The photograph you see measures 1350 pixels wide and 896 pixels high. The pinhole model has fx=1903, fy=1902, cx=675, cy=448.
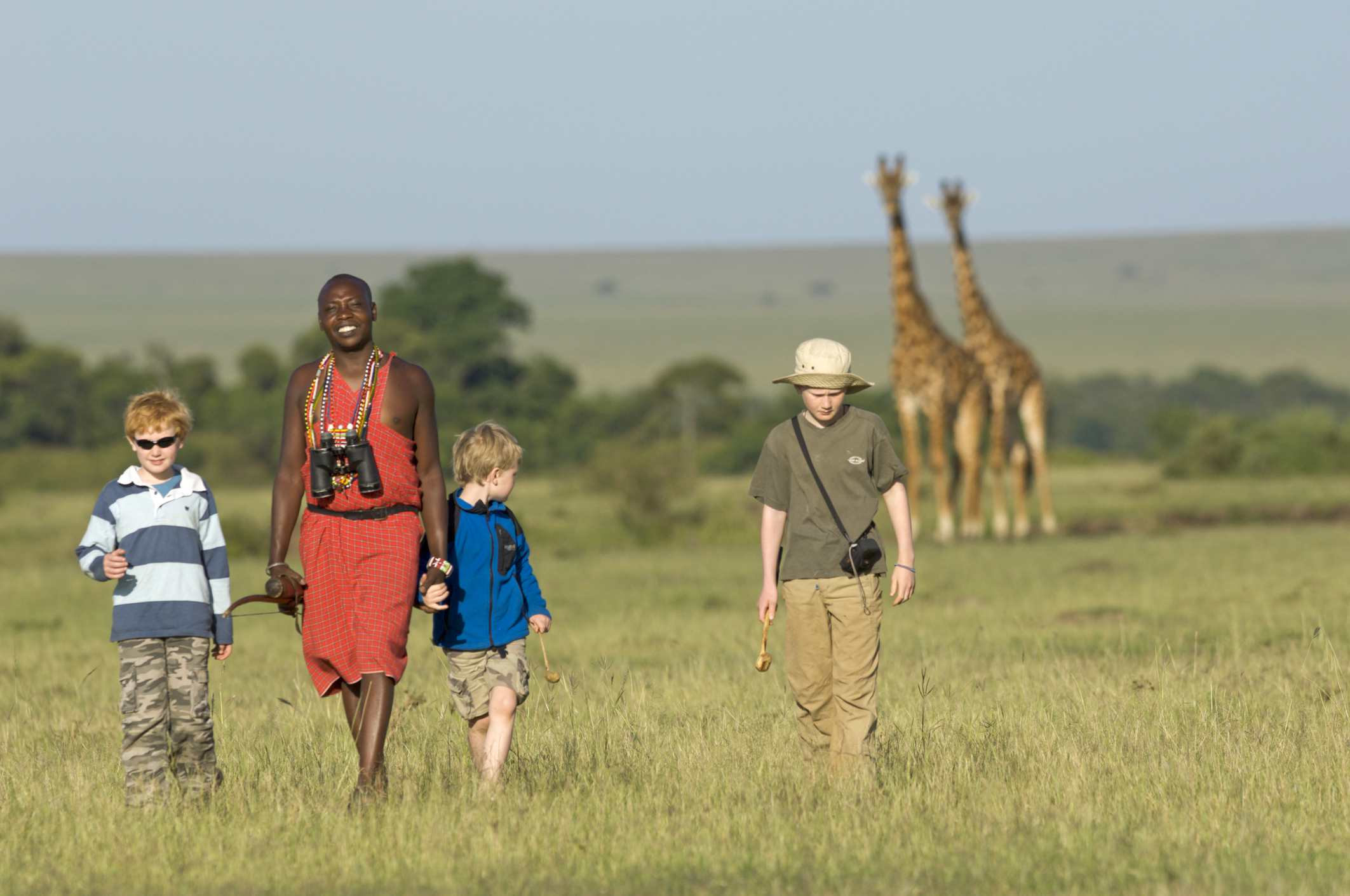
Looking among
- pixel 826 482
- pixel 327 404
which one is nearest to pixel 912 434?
pixel 826 482

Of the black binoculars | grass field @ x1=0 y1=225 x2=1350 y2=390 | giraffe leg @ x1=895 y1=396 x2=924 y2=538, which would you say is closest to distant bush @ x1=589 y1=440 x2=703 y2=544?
giraffe leg @ x1=895 y1=396 x2=924 y2=538

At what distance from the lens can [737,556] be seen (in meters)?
22.5

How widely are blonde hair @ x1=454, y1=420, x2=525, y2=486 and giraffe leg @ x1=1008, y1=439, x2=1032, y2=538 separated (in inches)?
717

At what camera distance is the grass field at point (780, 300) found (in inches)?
3949

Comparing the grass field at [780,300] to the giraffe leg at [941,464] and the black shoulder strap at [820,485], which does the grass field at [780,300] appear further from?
the black shoulder strap at [820,485]

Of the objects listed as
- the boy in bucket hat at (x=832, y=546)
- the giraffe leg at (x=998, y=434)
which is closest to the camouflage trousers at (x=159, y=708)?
the boy in bucket hat at (x=832, y=546)

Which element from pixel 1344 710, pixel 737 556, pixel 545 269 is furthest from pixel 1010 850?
pixel 545 269

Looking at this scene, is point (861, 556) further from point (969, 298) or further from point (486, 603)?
point (969, 298)

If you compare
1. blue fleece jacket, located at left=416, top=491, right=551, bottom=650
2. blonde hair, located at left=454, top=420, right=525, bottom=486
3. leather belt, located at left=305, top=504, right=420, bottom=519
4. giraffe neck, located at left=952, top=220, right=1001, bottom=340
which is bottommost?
blue fleece jacket, located at left=416, top=491, right=551, bottom=650

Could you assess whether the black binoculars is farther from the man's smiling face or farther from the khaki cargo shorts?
the khaki cargo shorts

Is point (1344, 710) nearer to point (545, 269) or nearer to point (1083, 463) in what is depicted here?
point (1083, 463)

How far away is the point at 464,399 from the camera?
53062 mm

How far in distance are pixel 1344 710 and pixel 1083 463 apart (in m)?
38.9

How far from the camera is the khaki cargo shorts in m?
6.68
